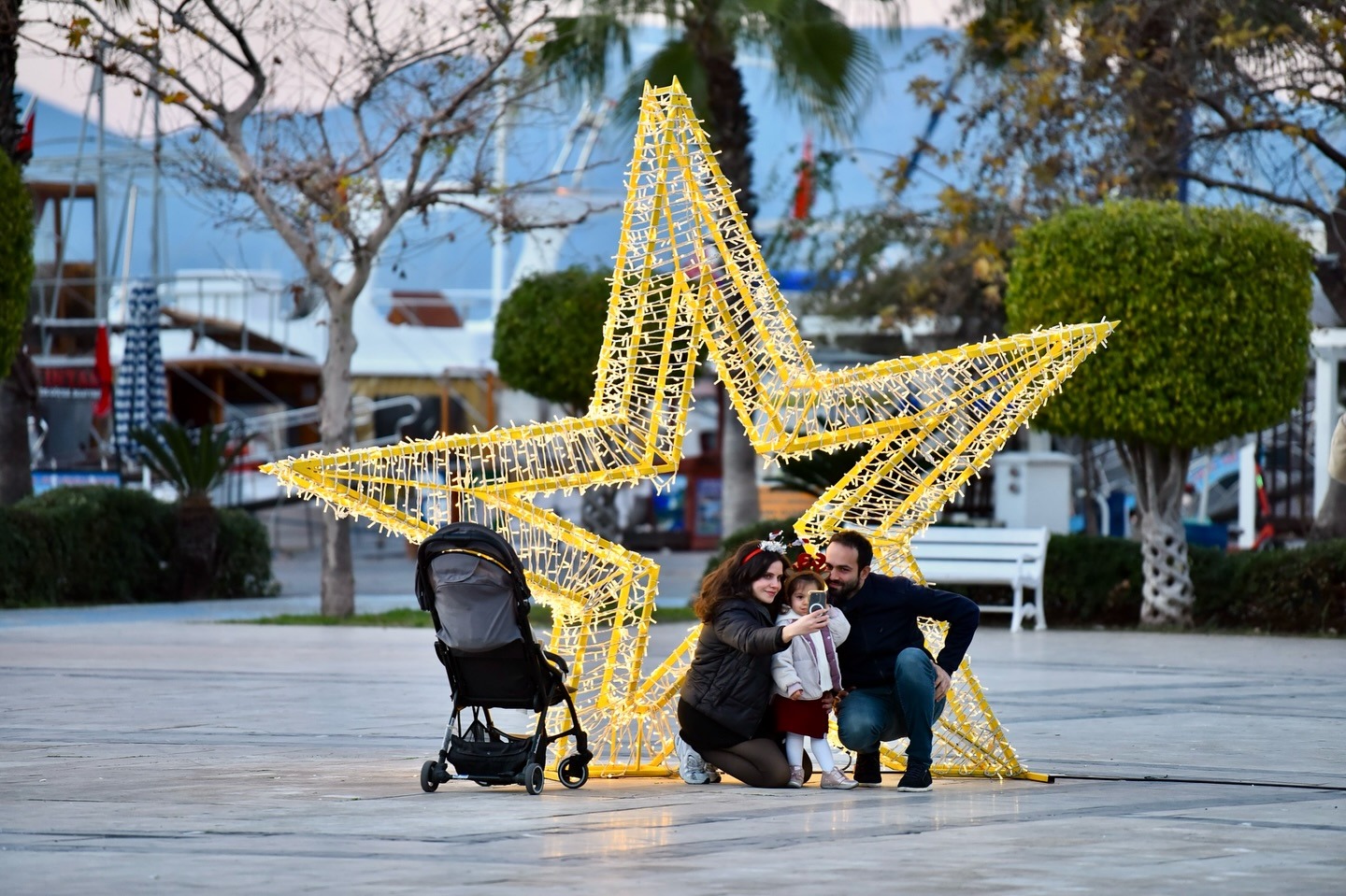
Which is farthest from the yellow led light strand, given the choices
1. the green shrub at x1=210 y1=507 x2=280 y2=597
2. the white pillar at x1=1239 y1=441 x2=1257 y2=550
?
the white pillar at x1=1239 y1=441 x2=1257 y2=550

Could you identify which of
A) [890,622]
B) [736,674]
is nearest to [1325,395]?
[890,622]

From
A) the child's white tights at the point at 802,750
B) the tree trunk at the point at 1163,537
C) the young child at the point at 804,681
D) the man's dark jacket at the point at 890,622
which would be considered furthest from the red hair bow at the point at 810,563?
the tree trunk at the point at 1163,537

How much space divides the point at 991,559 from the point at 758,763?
10143 millimetres

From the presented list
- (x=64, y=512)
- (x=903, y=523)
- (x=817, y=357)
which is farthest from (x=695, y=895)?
(x=817, y=357)

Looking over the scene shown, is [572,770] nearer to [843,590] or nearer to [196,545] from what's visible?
[843,590]

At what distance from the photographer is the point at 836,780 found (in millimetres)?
7816

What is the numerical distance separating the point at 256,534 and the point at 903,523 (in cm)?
1432

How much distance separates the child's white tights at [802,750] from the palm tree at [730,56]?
43.2 feet

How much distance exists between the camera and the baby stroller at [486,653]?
7.36 m

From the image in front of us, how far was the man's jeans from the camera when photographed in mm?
7695

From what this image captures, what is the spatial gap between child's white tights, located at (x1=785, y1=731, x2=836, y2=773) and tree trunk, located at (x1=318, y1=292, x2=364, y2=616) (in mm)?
10111

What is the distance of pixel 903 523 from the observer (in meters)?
8.27

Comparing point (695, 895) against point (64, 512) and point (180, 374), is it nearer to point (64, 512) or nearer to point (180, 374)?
point (64, 512)

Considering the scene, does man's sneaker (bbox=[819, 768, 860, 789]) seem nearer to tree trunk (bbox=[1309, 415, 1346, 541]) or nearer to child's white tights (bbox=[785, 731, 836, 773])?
child's white tights (bbox=[785, 731, 836, 773])
